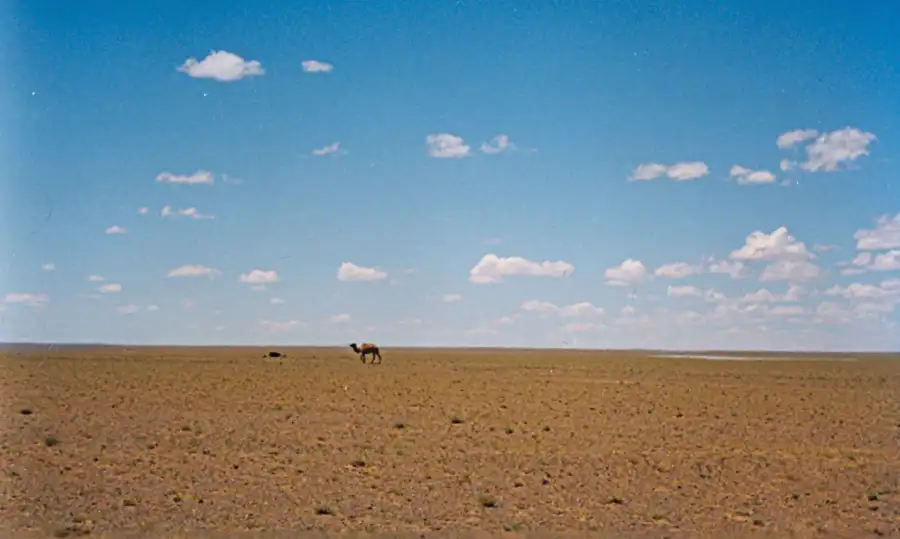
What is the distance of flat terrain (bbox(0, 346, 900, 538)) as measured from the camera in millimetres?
17266

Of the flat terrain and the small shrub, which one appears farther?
the small shrub

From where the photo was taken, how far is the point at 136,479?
2020 centimetres

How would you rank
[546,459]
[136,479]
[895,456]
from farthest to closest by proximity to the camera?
[895,456]
[546,459]
[136,479]

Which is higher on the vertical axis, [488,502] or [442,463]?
[442,463]

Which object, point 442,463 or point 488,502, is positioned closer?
point 488,502

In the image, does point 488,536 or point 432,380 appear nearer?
point 488,536

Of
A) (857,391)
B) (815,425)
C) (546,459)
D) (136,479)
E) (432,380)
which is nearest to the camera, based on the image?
(136,479)

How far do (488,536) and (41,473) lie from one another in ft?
31.8

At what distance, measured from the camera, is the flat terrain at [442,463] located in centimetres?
1727

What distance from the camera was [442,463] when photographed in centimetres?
2247

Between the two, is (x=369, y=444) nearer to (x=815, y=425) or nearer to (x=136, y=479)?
(x=136, y=479)

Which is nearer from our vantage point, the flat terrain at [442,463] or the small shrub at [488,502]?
the flat terrain at [442,463]

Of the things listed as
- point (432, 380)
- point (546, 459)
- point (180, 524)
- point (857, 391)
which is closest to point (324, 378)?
point (432, 380)

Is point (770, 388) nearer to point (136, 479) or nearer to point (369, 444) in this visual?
point (369, 444)
